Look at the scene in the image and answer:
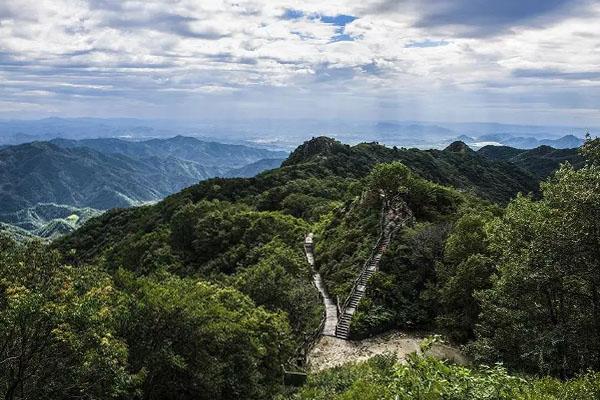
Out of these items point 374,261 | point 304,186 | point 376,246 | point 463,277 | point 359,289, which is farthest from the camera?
point 304,186

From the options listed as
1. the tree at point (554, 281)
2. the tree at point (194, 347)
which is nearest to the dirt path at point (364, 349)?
the tree at point (194, 347)

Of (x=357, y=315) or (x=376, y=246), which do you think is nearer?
(x=357, y=315)

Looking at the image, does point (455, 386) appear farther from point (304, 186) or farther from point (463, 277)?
point (304, 186)

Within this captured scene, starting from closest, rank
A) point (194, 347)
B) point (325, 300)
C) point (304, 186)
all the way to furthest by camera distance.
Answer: point (194, 347) → point (325, 300) → point (304, 186)

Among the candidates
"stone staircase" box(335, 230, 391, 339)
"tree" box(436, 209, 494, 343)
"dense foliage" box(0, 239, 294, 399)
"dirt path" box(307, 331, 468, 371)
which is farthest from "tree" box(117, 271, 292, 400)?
"tree" box(436, 209, 494, 343)

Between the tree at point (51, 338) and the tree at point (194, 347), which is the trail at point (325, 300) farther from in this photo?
the tree at point (51, 338)

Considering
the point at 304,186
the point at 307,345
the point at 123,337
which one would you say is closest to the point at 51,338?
the point at 123,337

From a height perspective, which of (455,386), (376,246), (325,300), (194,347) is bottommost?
(325,300)

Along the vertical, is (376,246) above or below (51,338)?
below

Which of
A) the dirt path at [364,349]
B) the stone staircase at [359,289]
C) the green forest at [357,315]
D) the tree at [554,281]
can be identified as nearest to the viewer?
the green forest at [357,315]
